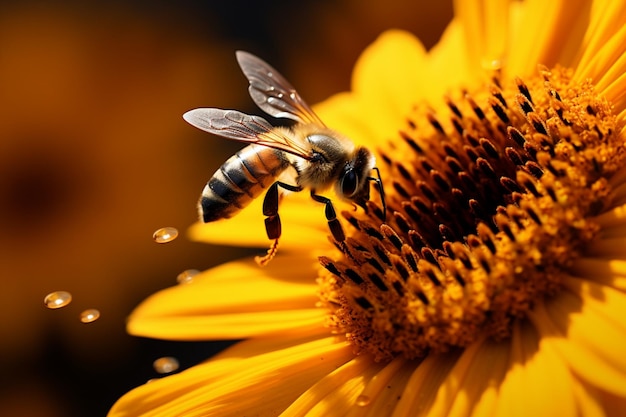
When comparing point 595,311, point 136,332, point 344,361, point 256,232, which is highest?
point 256,232

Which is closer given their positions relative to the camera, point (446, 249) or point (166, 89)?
point (446, 249)

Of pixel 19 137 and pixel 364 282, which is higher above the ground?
pixel 19 137

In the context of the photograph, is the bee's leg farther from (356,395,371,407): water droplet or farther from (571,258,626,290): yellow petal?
(571,258,626,290): yellow petal

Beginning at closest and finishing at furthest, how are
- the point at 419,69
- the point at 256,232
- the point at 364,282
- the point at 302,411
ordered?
the point at 302,411 < the point at 364,282 < the point at 256,232 < the point at 419,69

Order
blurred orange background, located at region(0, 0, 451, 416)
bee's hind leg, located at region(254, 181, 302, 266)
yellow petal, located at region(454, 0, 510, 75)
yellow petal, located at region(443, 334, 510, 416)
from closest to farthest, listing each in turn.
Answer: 1. yellow petal, located at region(443, 334, 510, 416)
2. bee's hind leg, located at region(254, 181, 302, 266)
3. yellow petal, located at region(454, 0, 510, 75)
4. blurred orange background, located at region(0, 0, 451, 416)

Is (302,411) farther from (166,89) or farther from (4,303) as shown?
(166,89)

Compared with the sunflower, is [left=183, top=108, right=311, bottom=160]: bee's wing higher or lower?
higher

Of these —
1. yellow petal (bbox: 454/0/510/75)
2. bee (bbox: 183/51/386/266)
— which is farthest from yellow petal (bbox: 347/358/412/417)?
yellow petal (bbox: 454/0/510/75)

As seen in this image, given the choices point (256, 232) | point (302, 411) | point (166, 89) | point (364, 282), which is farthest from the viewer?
point (166, 89)

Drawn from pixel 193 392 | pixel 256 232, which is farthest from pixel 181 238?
pixel 193 392
